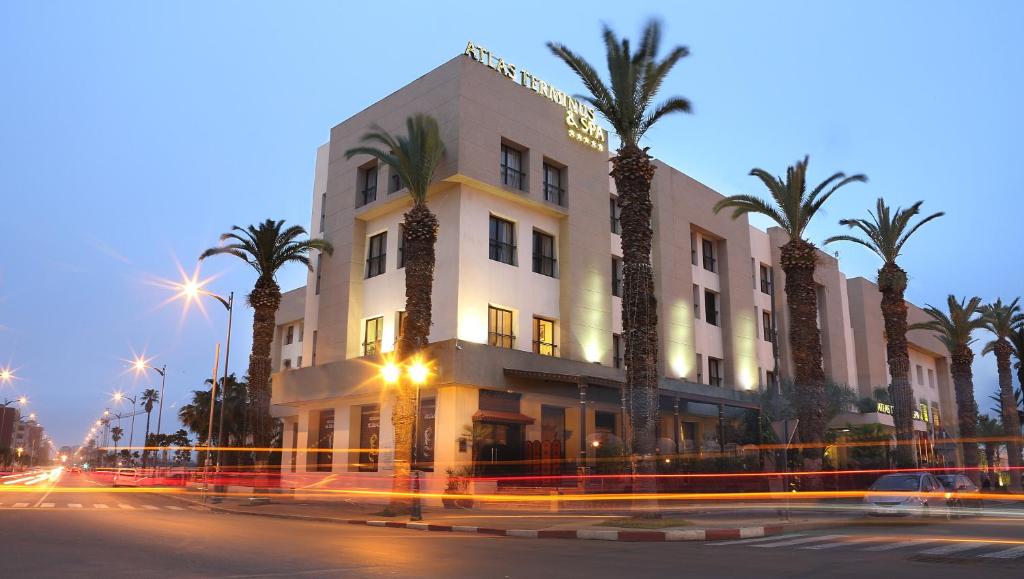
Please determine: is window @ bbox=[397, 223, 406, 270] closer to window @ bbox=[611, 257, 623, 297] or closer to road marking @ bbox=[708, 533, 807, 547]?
window @ bbox=[611, 257, 623, 297]

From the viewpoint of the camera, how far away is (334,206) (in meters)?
38.4

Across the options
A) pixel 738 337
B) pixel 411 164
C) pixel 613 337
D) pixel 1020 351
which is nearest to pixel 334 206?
pixel 411 164

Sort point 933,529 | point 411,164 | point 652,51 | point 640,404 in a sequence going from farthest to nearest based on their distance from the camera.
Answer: point 411,164, point 652,51, point 640,404, point 933,529

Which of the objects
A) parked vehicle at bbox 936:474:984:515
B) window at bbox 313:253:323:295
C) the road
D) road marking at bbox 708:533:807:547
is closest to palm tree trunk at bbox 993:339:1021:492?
parked vehicle at bbox 936:474:984:515

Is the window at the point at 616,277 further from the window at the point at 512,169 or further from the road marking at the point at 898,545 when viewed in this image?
the road marking at the point at 898,545

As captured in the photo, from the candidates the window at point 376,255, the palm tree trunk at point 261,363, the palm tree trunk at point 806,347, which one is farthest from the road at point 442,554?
the window at point 376,255

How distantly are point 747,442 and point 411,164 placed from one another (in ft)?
83.5

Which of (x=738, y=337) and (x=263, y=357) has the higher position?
(x=738, y=337)

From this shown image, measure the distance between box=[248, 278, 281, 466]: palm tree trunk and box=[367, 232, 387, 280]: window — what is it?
4.48 meters

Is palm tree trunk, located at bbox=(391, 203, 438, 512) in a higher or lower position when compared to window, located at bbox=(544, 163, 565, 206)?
lower

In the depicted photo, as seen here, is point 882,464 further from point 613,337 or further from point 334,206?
point 334,206

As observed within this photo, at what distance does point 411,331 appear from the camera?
87.7 ft

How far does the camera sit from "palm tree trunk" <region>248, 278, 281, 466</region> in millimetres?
33875

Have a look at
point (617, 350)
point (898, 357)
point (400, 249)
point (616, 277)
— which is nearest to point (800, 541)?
point (898, 357)
